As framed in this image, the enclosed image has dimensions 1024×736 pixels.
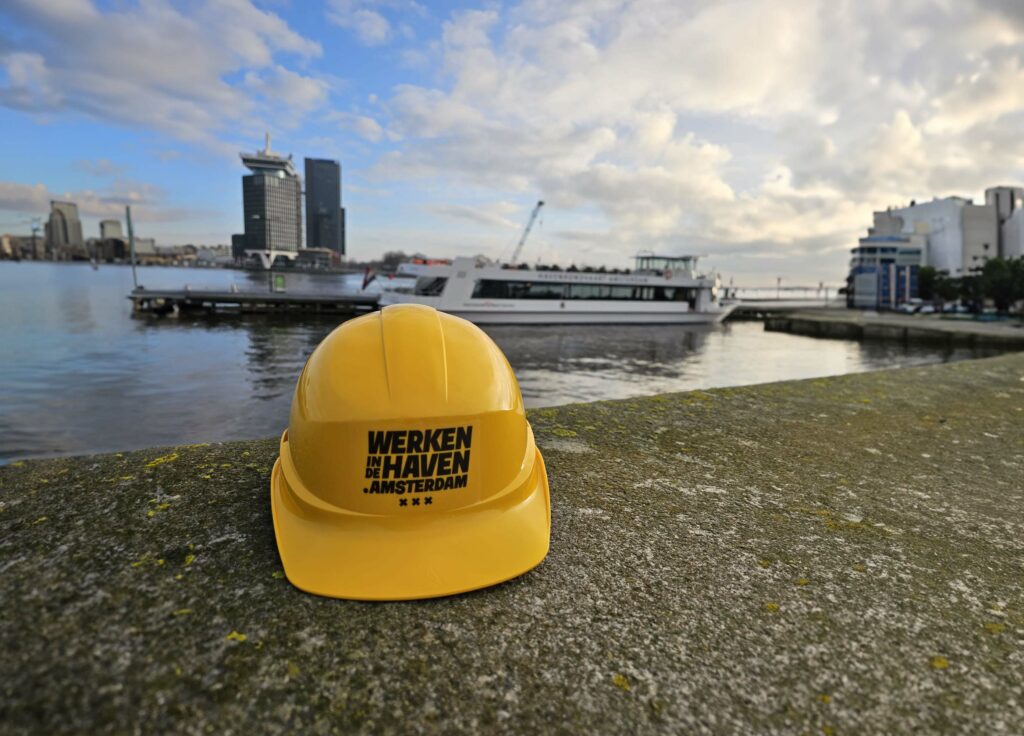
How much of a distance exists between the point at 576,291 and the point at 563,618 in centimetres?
3706

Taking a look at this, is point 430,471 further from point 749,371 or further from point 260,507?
point 749,371

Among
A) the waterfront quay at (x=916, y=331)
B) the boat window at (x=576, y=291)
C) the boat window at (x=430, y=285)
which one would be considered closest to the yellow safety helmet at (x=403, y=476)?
the boat window at (x=430, y=285)

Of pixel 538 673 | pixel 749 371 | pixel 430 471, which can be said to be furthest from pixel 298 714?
pixel 749 371

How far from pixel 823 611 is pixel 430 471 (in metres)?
1.63

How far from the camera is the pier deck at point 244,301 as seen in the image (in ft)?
124

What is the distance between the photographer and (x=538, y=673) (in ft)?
5.79

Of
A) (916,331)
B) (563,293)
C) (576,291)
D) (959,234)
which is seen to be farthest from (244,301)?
(959,234)

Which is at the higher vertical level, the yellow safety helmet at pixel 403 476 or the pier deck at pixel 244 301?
the pier deck at pixel 244 301

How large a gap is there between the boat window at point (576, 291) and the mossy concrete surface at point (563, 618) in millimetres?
32859

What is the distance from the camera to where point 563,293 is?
3806cm

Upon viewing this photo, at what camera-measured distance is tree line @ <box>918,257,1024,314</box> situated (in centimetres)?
4794

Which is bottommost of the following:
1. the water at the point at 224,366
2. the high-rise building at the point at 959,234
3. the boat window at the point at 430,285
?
the water at the point at 224,366

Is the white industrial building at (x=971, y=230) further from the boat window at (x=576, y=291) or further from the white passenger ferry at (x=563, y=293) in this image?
the boat window at (x=576, y=291)

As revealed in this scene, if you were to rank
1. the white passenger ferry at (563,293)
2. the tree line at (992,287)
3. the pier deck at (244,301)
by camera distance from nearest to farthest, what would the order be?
the white passenger ferry at (563,293)
the pier deck at (244,301)
the tree line at (992,287)
